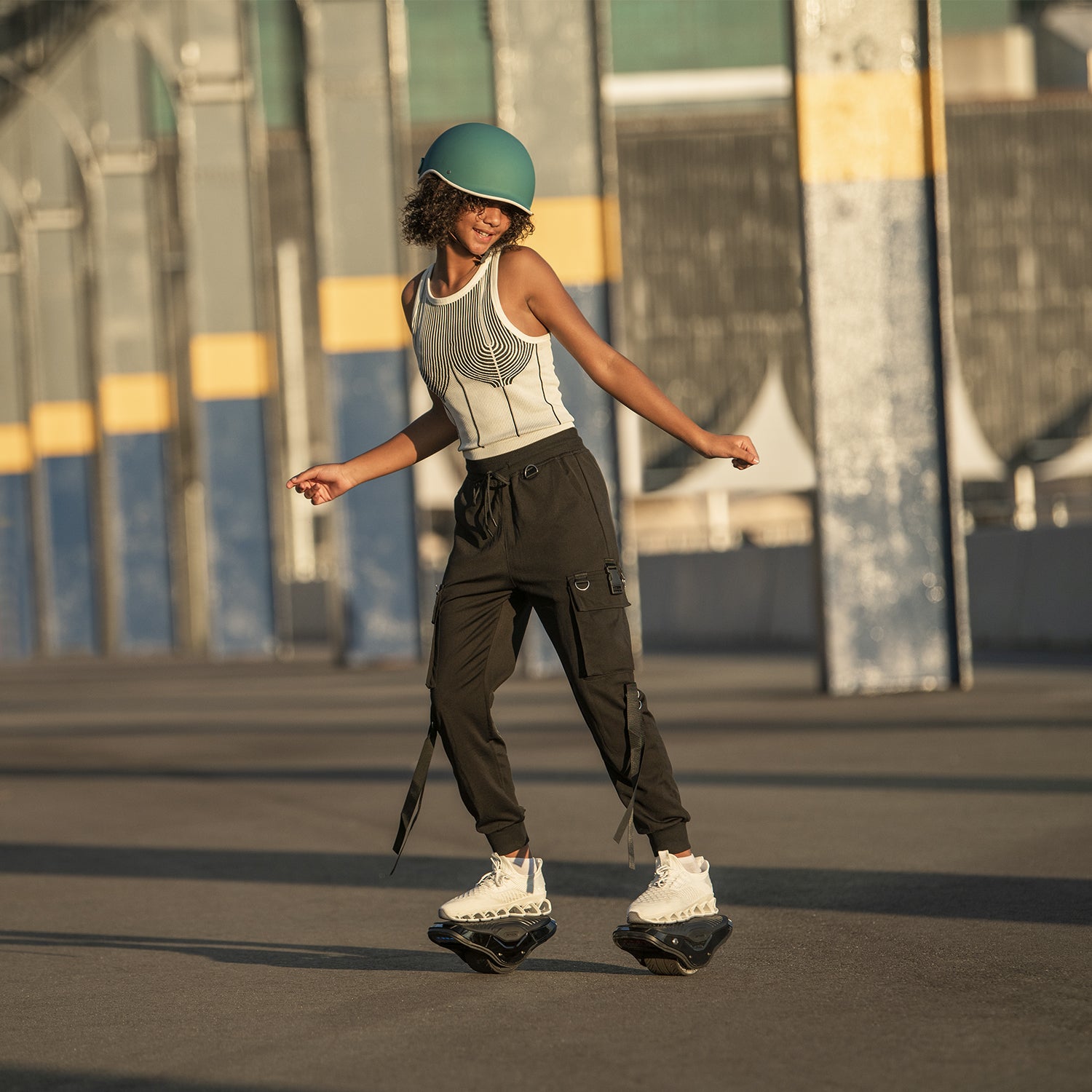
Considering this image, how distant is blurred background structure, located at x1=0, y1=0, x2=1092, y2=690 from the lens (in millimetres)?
17141

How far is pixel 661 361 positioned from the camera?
61281mm

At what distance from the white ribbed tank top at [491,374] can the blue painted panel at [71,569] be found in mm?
32408

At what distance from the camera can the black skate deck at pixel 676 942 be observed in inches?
184

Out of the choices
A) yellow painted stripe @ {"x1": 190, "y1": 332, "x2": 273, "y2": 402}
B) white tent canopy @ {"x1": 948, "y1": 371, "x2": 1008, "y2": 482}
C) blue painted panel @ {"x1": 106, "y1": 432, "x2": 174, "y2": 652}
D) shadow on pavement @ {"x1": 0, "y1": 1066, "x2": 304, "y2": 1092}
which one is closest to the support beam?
yellow painted stripe @ {"x1": 190, "y1": 332, "x2": 273, "y2": 402}

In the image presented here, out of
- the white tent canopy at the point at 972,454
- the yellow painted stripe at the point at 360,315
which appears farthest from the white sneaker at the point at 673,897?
the white tent canopy at the point at 972,454

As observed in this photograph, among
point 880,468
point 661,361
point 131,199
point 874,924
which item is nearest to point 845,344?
point 880,468

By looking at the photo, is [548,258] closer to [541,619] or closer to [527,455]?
[527,455]

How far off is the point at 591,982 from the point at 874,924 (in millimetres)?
964

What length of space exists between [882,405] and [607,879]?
25.4ft

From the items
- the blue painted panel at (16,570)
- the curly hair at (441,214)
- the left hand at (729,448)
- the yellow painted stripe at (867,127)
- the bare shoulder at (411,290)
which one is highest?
the yellow painted stripe at (867,127)

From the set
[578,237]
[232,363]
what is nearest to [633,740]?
[578,237]

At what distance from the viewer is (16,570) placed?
39281mm

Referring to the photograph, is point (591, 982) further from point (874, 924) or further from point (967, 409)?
point (967, 409)

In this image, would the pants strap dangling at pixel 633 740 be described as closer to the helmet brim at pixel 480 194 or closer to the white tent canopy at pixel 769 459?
the helmet brim at pixel 480 194
